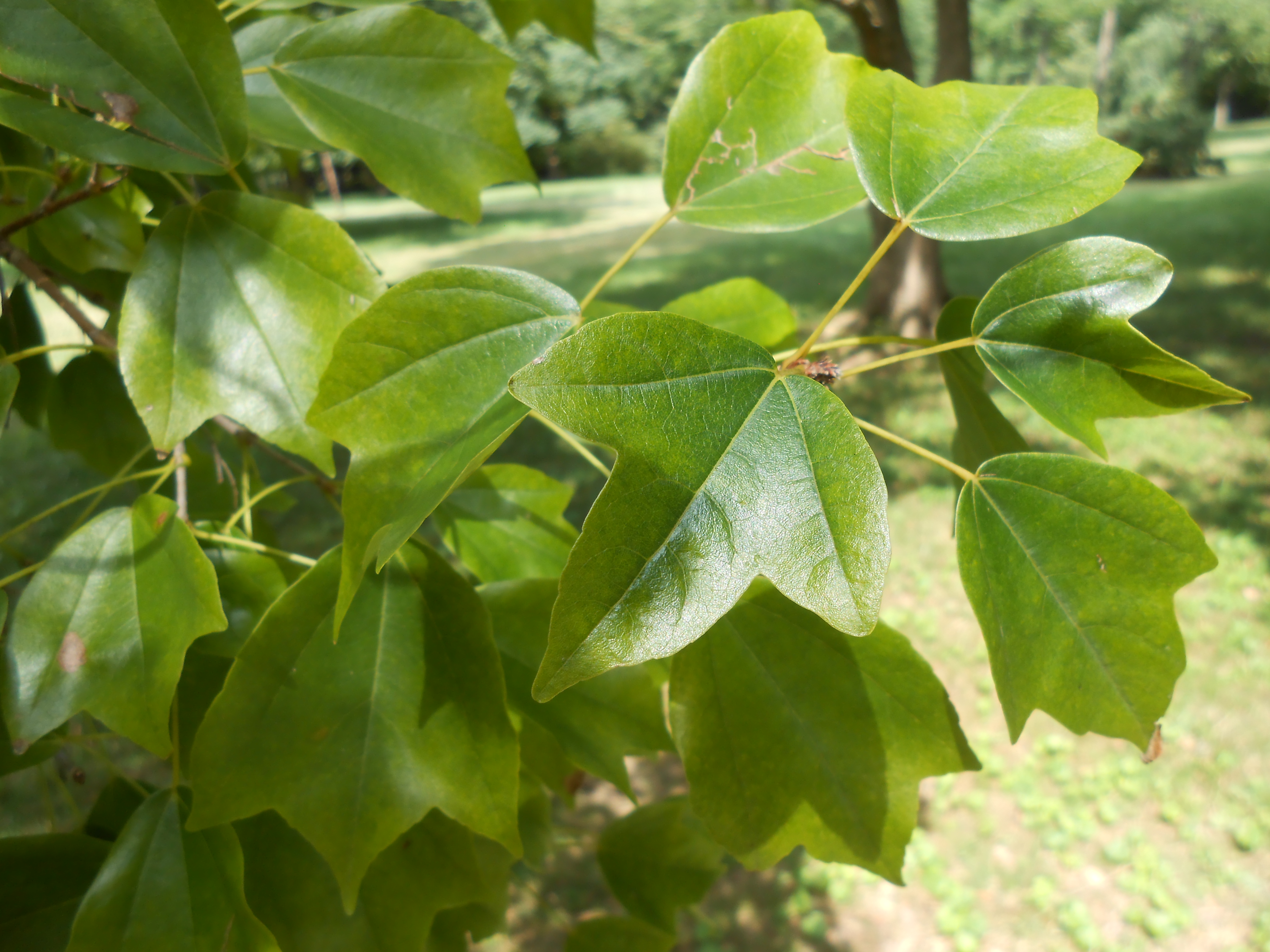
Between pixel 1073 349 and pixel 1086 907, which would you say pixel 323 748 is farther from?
pixel 1086 907

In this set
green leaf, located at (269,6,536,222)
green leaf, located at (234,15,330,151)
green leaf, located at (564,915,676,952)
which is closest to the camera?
green leaf, located at (269,6,536,222)

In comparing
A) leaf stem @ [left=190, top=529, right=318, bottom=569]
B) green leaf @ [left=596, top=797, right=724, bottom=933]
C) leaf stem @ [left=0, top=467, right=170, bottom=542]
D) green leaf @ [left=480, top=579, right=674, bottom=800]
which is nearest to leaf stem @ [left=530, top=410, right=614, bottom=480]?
green leaf @ [left=480, top=579, right=674, bottom=800]

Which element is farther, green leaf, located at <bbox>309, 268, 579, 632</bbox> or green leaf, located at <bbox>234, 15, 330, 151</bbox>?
green leaf, located at <bbox>234, 15, 330, 151</bbox>

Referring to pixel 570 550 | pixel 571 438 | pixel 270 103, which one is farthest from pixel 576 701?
pixel 270 103

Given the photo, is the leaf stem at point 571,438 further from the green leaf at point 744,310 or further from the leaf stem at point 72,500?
the leaf stem at point 72,500

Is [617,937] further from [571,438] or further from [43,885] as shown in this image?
[571,438]

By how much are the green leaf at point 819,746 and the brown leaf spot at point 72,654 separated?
1.58ft

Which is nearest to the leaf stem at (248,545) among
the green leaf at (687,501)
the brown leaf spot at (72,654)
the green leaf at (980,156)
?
the brown leaf spot at (72,654)

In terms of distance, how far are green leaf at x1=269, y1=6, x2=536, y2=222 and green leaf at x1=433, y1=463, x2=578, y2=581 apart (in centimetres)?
29

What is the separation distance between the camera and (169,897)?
665mm

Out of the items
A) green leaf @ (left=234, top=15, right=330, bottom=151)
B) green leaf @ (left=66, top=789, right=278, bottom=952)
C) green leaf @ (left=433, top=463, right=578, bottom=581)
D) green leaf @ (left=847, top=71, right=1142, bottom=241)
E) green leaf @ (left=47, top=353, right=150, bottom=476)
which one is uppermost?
green leaf @ (left=234, top=15, right=330, bottom=151)

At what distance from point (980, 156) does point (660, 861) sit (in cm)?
100

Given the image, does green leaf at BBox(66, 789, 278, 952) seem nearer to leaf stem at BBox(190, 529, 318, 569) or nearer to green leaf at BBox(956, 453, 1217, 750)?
leaf stem at BBox(190, 529, 318, 569)

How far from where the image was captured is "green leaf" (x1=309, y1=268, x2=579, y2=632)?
0.59 m
